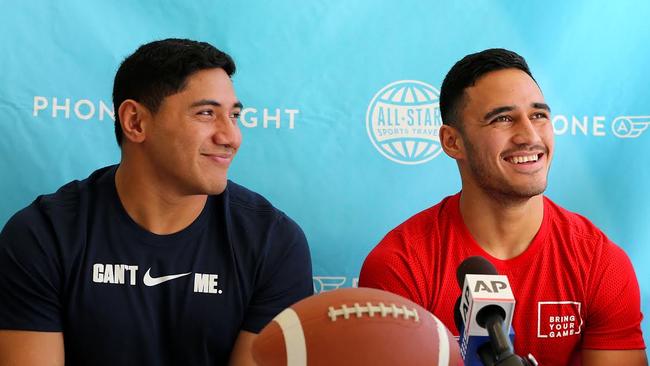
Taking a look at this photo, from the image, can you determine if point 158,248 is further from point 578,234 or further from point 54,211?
point 578,234

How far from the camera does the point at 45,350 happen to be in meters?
1.45

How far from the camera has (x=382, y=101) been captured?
1.92 meters

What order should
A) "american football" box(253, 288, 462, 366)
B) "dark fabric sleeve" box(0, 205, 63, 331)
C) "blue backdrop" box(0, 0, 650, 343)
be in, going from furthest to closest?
"blue backdrop" box(0, 0, 650, 343), "dark fabric sleeve" box(0, 205, 63, 331), "american football" box(253, 288, 462, 366)

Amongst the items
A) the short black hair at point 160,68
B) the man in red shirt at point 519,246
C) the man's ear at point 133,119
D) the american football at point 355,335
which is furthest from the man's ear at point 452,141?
the american football at point 355,335

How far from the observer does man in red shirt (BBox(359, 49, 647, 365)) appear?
5.12ft

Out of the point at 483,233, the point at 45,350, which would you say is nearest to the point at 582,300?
the point at 483,233

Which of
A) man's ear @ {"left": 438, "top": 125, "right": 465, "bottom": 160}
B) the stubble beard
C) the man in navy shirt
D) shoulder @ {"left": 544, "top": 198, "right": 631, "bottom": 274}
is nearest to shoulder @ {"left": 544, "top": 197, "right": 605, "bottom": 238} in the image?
shoulder @ {"left": 544, "top": 198, "right": 631, "bottom": 274}

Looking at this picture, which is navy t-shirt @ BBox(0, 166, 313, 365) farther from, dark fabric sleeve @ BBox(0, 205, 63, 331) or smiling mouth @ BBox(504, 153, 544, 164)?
smiling mouth @ BBox(504, 153, 544, 164)

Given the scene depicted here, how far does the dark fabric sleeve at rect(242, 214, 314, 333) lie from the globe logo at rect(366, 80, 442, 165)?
408mm

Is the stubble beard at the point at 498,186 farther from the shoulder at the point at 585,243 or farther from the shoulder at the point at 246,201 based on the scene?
the shoulder at the point at 246,201

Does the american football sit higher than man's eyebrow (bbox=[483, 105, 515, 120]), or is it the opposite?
man's eyebrow (bbox=[483, 105, 515, 120])

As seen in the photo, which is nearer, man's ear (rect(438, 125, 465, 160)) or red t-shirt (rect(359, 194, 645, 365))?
red t-shirt (rect(359, 194, 645, 365))

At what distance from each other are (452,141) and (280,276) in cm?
51

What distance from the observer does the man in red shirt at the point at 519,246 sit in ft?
5.12
